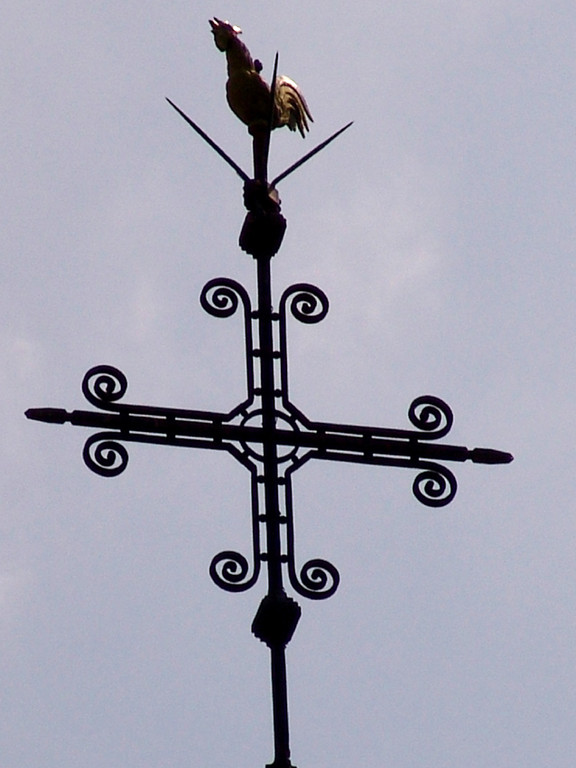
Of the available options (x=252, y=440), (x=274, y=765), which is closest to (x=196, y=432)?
(x=252, y=440)

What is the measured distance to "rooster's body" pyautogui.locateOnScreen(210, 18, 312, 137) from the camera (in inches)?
346

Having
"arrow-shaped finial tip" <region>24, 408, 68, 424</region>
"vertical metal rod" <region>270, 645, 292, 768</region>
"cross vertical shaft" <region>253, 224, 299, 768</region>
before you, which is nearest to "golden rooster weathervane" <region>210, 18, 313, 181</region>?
"cross vertical shaft" <region>253, 224, 299, 768</region>

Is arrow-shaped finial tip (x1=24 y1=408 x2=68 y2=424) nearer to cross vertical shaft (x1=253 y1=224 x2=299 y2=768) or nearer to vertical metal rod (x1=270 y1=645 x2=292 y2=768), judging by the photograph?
cross vertical shaft (x1=253 y1=224 x2=299 y2=768)

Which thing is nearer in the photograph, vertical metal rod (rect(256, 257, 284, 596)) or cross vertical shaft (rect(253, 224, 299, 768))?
cross vertical shaft (rect(253, 224, 299, 768))

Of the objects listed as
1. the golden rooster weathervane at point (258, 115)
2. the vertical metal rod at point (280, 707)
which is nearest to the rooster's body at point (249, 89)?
the golden rooster weathervane at point (258, 115)

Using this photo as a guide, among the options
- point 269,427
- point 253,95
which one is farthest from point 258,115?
point 269,427

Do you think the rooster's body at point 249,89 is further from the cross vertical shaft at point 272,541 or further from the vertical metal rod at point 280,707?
the vertical metal rod at point 280,707

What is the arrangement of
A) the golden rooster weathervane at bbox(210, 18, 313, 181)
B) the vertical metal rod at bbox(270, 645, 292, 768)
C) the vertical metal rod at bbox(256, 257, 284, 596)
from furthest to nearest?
the golden rooster weathervane at bbox(210, 18, 313, 181) < the vertical metal rod at bbox(256, 257, 284, 596) < the vertical metal rod at bbox(270, 645, 292, 768)

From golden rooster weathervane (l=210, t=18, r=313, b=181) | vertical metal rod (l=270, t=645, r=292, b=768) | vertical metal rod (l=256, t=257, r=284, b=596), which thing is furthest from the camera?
golden rooster weathervane (l=210, t=18, r=313, b=181)

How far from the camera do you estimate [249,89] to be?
8.81 meters

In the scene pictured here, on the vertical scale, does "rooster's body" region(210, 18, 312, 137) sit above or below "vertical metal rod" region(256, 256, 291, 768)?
above

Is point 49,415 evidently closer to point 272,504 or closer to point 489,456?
point 272,504

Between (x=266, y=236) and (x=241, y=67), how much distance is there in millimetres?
749

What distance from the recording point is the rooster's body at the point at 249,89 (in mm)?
8797
